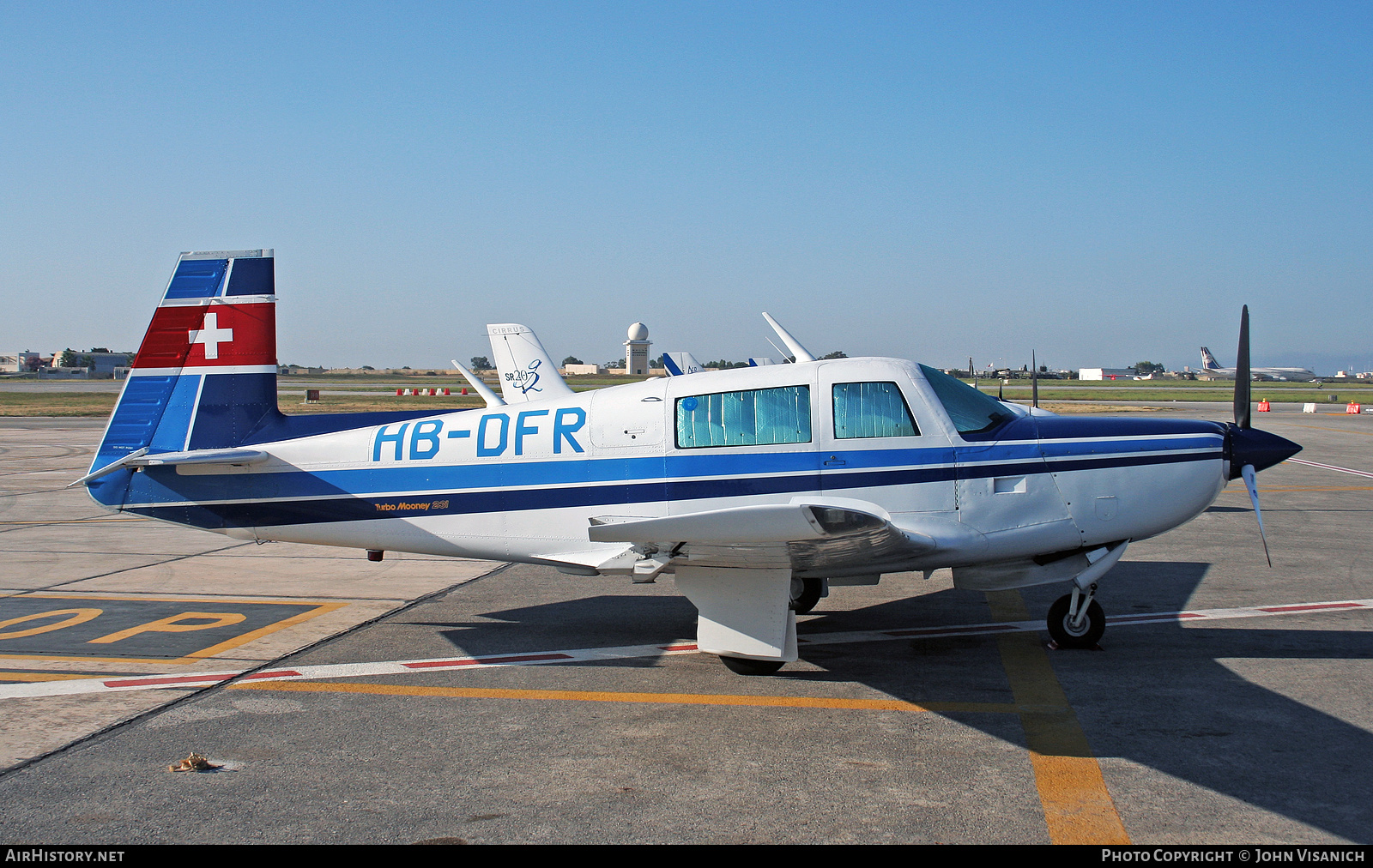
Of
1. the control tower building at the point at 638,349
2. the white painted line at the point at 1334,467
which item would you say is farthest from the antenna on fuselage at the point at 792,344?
the control tower building at the point at 638,349

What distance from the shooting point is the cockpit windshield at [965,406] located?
7.16 m

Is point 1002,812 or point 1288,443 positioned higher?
point 1288,443

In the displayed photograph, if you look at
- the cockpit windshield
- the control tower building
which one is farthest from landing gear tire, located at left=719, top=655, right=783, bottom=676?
the control tower building

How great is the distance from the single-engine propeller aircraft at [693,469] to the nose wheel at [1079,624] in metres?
0.02

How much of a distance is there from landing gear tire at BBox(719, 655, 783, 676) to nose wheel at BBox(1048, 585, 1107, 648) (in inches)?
96.9

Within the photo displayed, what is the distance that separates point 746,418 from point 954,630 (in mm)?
2955

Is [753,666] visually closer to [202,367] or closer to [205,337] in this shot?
[202,367]

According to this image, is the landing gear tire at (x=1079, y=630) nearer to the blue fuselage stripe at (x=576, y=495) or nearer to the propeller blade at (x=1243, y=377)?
the blue fuselage stripe at (x=576, y=495)

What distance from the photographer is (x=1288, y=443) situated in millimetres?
7445

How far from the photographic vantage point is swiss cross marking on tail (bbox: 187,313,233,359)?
27.0 feet

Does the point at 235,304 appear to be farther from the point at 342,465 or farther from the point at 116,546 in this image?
the point at 116,546

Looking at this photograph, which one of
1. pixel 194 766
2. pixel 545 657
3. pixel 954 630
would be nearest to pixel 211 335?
pixel 545 657
